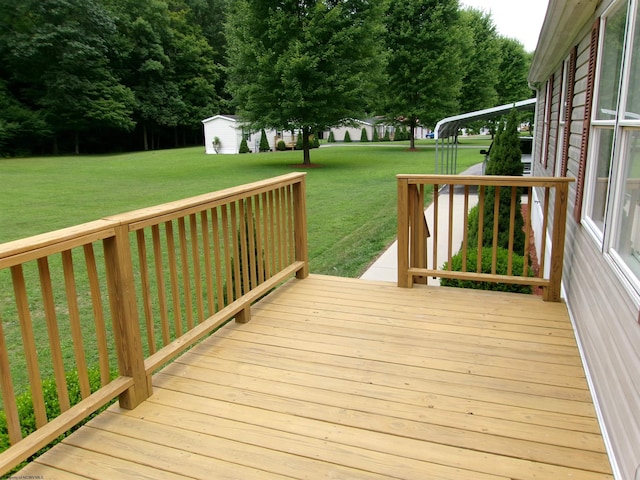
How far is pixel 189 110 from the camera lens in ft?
127

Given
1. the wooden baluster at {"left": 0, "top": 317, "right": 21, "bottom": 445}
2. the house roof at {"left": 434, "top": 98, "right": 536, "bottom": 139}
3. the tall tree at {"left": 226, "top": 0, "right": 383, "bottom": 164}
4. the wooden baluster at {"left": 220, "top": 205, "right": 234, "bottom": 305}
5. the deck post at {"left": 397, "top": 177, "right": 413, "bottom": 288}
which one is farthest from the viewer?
the tall tree at {"left": 226, "top": 0, "right": 383, "bottom": 164}

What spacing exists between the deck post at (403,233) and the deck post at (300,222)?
2.85 feet

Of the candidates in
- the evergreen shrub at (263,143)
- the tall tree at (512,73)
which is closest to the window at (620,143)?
the evergreen shrub at (263,143)

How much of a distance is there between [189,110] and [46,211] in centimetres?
3010

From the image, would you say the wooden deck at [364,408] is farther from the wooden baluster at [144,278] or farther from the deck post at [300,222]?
the deck post at [300,222]

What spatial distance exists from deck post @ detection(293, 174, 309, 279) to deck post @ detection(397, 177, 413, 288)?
869mm

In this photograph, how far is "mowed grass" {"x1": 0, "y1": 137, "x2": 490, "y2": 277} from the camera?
7418mm

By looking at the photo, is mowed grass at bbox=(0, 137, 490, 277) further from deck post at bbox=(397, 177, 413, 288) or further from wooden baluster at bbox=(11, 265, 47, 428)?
wooden baluster at bbox=(11, 265, 47, 428)

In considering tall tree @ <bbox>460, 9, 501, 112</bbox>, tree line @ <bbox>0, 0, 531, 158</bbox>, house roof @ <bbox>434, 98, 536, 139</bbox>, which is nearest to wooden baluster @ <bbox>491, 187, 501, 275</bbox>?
house roof @ <bbox>434, 98, 536, 139</bbox>

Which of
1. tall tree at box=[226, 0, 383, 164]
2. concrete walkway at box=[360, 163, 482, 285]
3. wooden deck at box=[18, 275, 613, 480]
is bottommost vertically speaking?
concrete walkway at box=[360, 163, 482, 285]

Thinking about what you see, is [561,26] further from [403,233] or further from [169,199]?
[169,199]

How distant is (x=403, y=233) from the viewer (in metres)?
4.10

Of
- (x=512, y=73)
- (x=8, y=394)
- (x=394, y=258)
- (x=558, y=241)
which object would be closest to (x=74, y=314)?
(x=8, y=394)

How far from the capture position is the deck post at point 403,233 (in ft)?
13.2
